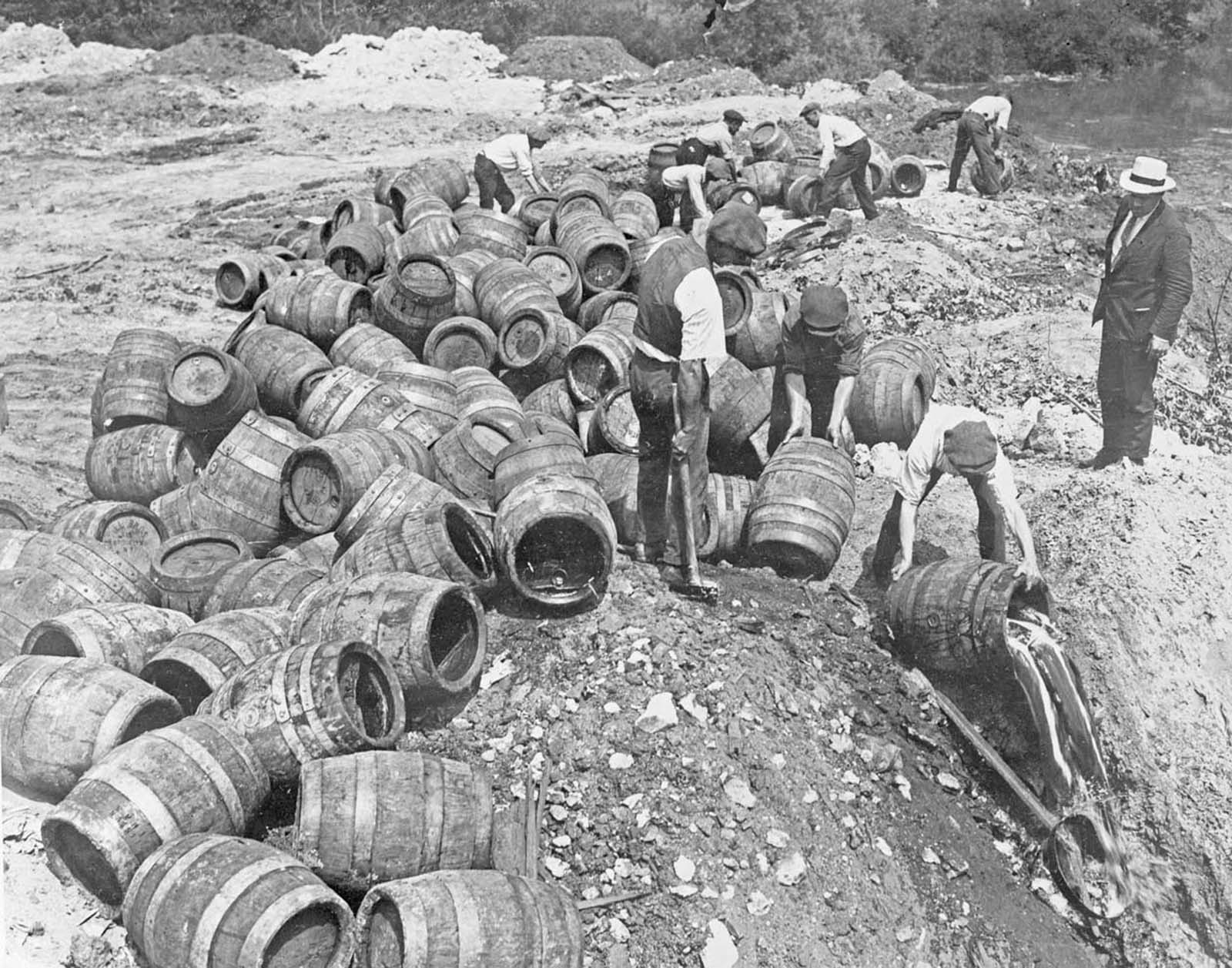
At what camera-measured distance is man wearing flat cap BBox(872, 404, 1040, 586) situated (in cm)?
642

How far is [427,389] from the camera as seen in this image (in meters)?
8.38

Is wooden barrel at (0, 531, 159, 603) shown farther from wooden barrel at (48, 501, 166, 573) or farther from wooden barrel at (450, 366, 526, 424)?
wooden barrel at (450, 366, 526, 424)

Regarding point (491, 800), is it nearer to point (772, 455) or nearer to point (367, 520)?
point (367, 520)

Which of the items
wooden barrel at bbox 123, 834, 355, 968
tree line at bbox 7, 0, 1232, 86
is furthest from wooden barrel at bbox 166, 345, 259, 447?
tree line at bbox 7, 0, 1232, 86

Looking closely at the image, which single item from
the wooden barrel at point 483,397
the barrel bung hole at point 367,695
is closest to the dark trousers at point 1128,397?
the wooden barrel at point 483,397

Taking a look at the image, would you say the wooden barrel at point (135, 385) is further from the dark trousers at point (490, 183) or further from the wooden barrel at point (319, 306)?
the dark trousers at point (490, 183)

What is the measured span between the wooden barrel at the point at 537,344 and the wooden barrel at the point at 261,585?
3.18m

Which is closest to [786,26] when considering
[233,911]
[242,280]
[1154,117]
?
[1154,117]

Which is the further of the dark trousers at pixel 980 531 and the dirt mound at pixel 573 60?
the dirt mound at pixel 573 60

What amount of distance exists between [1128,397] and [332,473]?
5869mm

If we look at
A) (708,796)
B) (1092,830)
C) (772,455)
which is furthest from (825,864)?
(772,455)

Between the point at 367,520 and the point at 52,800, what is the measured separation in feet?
7.35

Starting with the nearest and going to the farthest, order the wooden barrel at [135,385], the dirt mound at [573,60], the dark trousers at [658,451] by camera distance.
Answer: the dark trousers at [658,451] < the wooden barrel at [135,385] < the dirt mound at [573,60]

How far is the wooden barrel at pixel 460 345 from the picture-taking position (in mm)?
9359
